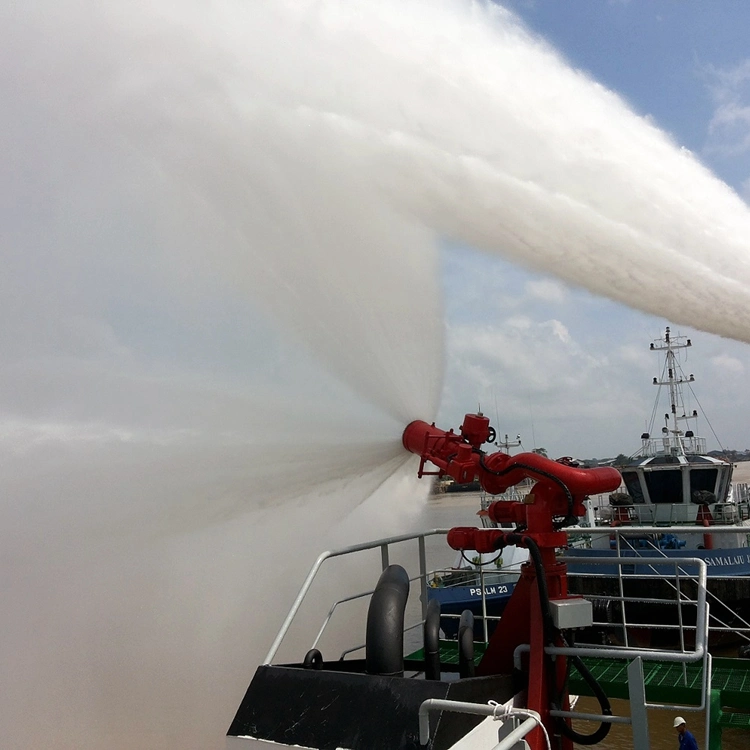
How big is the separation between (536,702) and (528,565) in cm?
102

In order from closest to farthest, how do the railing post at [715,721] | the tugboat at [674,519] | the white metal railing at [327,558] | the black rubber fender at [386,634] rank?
the black rubber fender at [386,634] → the white metal railing at [327,558] → the railing post at [715,721] → the tugboat at [674,519]

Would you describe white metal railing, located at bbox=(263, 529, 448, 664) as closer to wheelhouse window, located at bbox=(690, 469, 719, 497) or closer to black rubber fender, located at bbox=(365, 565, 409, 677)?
black rubber fender, located at bbox=(365, 565, 409, 677)

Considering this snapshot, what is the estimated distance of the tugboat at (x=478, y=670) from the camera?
13.0 ft

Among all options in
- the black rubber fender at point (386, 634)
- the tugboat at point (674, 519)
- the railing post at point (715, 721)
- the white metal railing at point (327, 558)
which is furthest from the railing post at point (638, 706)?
the tugboat at point (674, 519)

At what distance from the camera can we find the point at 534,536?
16.9 feet

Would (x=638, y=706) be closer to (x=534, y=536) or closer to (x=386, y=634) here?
(x=534, y=536)

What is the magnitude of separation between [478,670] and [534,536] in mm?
1182

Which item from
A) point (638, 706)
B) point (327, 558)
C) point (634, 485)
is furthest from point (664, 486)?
point (638, 706)

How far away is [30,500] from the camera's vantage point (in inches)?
311

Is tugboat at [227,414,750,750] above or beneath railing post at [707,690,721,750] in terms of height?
above

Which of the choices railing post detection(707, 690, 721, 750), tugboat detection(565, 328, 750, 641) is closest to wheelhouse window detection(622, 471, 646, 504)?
tugboat detection(565, 328, 750, 641)

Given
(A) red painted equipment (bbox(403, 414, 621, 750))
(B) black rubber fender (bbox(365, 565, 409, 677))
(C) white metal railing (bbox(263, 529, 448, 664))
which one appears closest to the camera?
(B) black rubber fender (bbox(365, 565, 409, 677))

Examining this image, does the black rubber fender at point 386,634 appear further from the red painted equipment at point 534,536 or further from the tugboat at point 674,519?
the tugboat at point 674,519

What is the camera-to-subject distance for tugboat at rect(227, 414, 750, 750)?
397 centimetres
